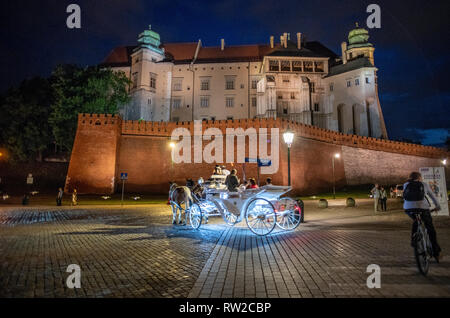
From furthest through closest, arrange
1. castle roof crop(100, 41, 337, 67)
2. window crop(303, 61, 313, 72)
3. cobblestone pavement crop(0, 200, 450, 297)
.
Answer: castle roof crop(100, 41, 337, 67), window crop(303, 61, 313, 72), cobblestone pavement crop(0, 200, 450, 297)

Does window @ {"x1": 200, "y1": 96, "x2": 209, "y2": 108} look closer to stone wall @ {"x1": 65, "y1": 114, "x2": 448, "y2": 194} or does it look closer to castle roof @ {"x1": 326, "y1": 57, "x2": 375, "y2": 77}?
stone wall @ {"x1": 65, "y1": 114, "x2": 448, "y2": 194}

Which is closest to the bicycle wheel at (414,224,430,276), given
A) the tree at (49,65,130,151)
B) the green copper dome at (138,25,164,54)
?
the tree at (49,65,130,151)

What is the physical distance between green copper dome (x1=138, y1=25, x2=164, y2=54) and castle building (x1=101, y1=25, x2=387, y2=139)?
161 millimetres

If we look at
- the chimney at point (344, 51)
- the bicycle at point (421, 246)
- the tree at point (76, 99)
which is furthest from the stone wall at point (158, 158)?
the chimney at point (344, 51)

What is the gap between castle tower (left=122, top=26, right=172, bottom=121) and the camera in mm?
45125

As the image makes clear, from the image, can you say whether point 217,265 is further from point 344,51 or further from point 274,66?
point 344,51

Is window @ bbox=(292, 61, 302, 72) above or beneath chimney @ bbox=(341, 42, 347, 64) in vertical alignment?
beneath

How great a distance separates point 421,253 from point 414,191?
41.2 inches

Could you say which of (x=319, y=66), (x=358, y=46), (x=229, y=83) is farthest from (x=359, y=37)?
(x=229, y=83)

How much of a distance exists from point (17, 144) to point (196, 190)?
3063cm

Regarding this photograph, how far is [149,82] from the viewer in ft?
151

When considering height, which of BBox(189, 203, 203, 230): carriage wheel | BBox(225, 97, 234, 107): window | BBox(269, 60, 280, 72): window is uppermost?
BBox(269, 60, 280, 72): window

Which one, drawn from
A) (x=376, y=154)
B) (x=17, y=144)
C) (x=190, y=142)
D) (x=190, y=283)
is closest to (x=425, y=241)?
(x=190, y=283)
